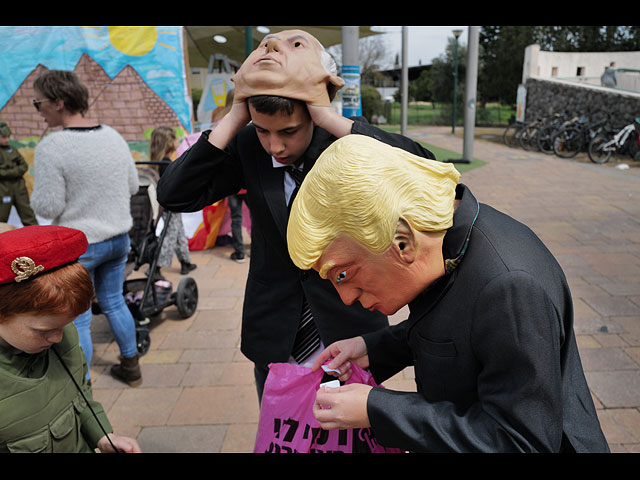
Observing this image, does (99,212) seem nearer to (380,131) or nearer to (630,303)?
(380,131)

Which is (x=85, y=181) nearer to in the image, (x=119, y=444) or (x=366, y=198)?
(x=119, y=444)

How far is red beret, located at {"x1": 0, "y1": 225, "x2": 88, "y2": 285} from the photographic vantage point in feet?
4.91

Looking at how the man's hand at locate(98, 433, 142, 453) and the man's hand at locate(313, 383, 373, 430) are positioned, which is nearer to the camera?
the man's hand at locate(313, 383, 373, 430)

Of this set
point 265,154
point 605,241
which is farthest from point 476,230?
point 605,241

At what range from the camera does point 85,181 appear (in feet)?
10.0

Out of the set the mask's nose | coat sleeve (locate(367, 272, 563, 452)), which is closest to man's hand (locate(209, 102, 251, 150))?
the mask's nose

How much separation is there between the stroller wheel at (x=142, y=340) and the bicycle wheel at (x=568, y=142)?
14.5 m

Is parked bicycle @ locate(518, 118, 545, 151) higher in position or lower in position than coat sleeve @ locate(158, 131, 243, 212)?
lower

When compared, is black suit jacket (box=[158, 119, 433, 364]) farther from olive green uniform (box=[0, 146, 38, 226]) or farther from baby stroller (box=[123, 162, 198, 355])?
olive green uniform (box=[0, 146, 38, 226])

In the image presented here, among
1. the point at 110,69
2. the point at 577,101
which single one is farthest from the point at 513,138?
the point at 110,69

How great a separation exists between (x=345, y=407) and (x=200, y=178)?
3.75 ft

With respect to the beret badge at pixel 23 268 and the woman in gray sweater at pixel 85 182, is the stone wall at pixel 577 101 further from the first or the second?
the beret badge at pixel 23 268

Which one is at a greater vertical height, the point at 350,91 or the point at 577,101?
the point at 350,91

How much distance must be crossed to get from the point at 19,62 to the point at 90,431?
24.9ft
